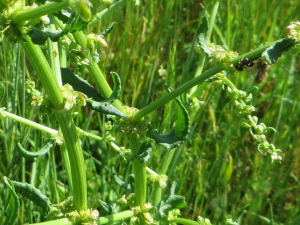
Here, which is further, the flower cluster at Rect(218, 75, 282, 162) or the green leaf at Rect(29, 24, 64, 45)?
the flower cluster at Rect(218, 75, 282, 162)

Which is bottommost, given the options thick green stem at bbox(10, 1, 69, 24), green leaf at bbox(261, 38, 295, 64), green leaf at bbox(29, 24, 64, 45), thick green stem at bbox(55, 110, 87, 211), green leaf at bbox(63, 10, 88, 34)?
thick green stem at bbox(55, 110, 87, 211)

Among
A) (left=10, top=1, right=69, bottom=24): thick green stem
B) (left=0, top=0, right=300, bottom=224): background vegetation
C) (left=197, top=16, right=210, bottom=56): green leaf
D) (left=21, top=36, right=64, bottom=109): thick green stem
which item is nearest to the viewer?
(left=10, top=1, right=69, bottom=24): thick green stem

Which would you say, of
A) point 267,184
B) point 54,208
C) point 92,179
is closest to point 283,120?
point 267,184

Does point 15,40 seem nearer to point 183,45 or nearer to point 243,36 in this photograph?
point 243,36

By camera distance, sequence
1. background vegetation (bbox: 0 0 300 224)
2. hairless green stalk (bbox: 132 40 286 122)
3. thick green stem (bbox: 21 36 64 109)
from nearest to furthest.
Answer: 1. thick green stem (bbox: 21 36 64 109)
2. hairless green stalk (bbox: 132 40 286 122)
3. background vegetation (bbox: 0 0 300 224)

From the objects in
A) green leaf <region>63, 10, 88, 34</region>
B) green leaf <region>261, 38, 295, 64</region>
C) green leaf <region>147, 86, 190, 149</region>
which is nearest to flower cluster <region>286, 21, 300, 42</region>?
green leaf <region>261, 38, 295, 64</region>

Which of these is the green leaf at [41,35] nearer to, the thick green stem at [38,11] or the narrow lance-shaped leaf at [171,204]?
the thick green stem at [38,11]

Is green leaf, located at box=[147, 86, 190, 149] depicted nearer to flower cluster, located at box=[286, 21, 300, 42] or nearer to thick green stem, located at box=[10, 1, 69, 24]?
flower cluster, located at box=[286, 21, 300, 42]
